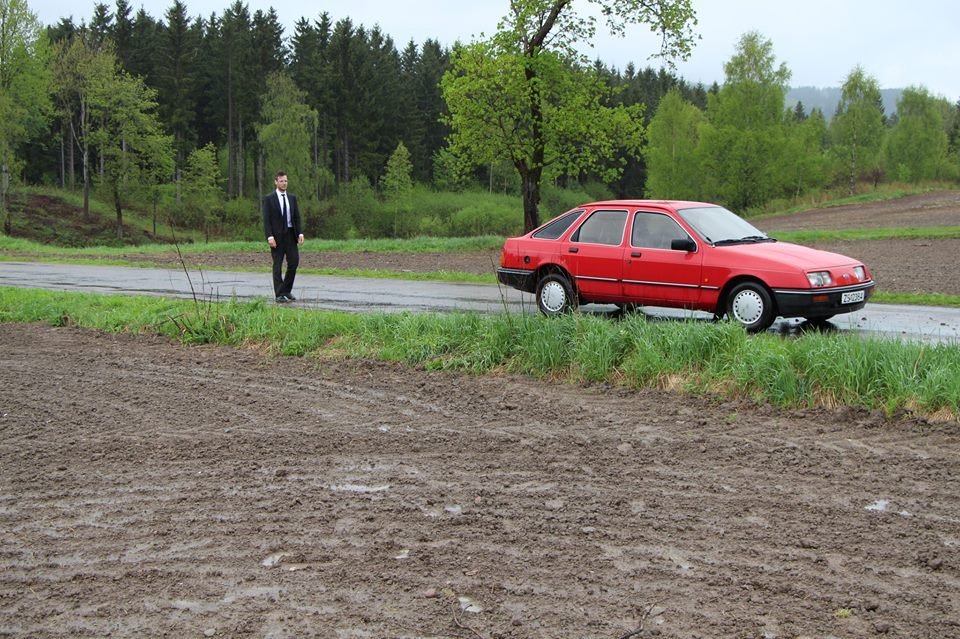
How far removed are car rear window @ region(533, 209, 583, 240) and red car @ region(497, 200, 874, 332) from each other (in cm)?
1

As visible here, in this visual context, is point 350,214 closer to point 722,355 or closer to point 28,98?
point 28,98

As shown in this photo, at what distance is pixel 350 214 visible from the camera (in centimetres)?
7981

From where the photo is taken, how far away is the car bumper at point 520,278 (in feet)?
42.4

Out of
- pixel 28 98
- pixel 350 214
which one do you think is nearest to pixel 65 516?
pixel 28 98

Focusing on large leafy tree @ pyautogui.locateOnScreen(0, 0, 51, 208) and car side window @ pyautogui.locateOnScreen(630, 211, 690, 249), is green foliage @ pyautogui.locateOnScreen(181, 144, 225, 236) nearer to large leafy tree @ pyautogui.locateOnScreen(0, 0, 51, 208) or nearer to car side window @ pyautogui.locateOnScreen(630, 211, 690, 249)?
large leafy tree @ pyautogui.locateOnScreen(0, 0, 51, 208)

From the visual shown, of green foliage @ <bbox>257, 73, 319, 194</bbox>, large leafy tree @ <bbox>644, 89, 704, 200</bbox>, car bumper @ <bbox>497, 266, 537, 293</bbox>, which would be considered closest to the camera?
car bumper @ <bbox>497, 266, 537, 293</bbox>

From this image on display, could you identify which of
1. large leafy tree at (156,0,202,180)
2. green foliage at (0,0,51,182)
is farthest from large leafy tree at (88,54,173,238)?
large leafy tree at (156,0,202,180)

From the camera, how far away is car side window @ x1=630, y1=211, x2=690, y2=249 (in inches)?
464

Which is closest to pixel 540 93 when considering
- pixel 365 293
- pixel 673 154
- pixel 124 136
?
pixel 365 293

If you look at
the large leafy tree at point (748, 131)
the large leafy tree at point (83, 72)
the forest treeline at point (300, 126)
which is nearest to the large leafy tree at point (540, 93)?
the forest treeline at point (300, 126)

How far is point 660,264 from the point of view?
1172 centimetres

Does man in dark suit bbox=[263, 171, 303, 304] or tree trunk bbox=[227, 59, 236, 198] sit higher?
tree trunk bbox=[227, 59, 236, 198]

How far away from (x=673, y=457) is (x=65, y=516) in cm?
394

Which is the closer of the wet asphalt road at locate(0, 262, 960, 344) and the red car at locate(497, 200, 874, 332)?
the red car at locate(497, 200, 874, 332)
